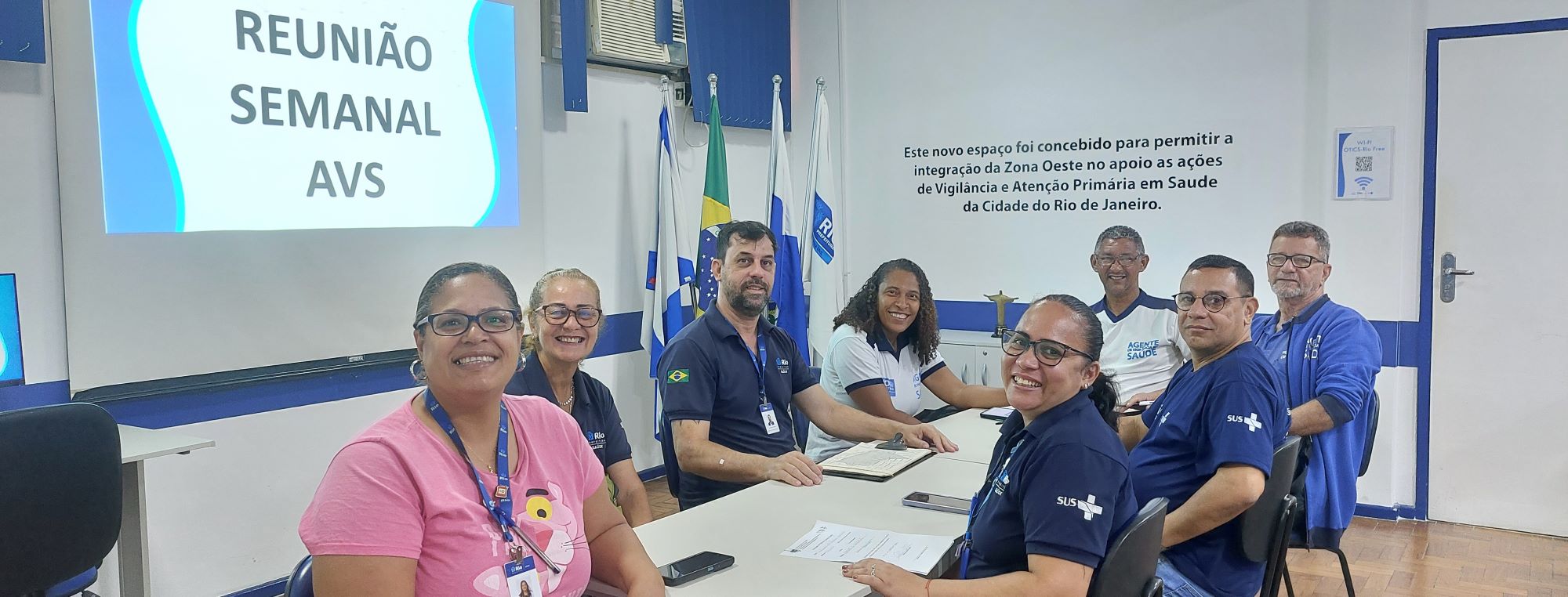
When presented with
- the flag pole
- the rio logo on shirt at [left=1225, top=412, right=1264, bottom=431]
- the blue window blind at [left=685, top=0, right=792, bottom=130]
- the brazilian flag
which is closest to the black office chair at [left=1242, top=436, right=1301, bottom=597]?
the rio logo on shirt at [left=1225, top=412, right=1264, bottom=431]

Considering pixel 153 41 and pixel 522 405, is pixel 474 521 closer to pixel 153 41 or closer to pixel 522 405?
pixel 522 405

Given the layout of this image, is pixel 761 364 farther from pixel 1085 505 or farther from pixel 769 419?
pixel 1085 505

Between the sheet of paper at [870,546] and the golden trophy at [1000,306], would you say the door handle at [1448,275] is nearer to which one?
the golden trophy at [1000,306]

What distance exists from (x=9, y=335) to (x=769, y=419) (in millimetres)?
2152

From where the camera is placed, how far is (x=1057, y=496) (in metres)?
Answer: 1.79

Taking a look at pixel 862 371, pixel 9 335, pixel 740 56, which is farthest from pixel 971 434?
pixel 740 56

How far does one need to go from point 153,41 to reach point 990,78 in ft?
12.4

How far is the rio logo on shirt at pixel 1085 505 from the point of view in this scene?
178 centimetres

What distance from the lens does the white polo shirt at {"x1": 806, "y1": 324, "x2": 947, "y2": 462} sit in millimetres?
3482

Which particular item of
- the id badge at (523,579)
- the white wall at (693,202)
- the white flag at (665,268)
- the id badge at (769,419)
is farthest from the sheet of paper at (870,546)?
the white flag at (665,268)

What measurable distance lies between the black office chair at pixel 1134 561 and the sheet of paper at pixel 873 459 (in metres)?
0.88

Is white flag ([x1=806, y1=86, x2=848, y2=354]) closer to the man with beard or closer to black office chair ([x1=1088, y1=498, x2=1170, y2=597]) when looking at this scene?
the man with beard

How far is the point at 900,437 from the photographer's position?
3062 mm

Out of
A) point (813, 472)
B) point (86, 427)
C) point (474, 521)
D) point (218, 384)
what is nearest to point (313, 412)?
point (218, 384)
